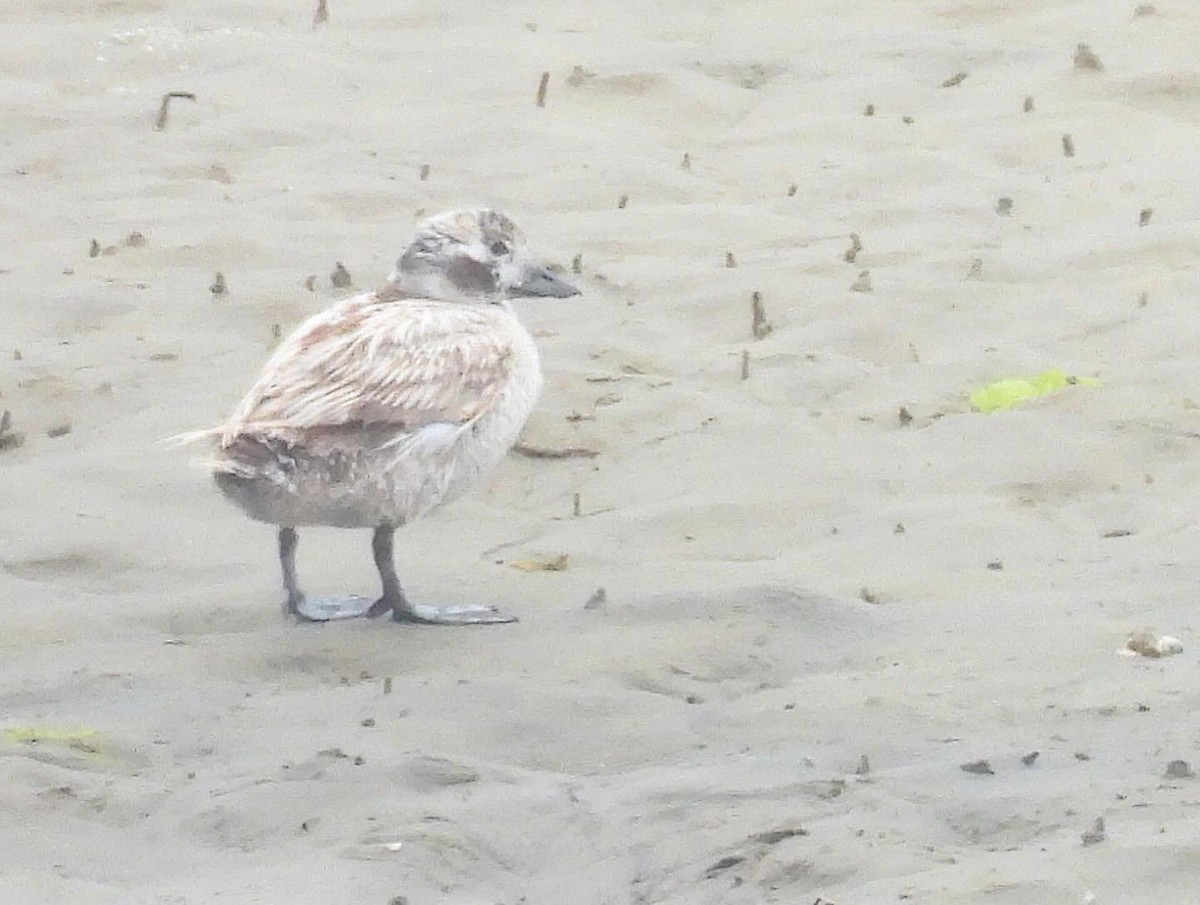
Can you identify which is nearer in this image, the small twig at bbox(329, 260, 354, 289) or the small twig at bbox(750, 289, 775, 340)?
the small twig at bbox(750, 289, 775, 340)

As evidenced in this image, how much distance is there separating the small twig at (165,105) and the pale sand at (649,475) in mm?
56

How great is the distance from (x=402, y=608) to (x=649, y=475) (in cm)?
113

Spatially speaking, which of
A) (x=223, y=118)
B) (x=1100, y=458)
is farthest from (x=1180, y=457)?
(x=223, y=118)

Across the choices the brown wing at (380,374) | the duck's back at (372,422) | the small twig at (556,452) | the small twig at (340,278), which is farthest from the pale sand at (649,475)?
the brown wing at (380,374)

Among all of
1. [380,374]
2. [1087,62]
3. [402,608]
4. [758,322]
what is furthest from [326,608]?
[1087,62]

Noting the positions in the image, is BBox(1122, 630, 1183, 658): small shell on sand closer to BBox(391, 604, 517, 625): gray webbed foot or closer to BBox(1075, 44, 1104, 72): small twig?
BBox(391, 604, 517, 625): gray webbed foot

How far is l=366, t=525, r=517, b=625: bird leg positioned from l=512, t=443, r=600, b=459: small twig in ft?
3.27

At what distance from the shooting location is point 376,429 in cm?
584

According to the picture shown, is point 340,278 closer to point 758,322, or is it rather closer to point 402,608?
point 758,322

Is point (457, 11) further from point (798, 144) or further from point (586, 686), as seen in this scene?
point (586, 686)

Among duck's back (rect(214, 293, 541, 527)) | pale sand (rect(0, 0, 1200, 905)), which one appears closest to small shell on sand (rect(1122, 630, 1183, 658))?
pale sand (rect(0, 0, 1200, 905))

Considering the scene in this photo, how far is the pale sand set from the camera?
4480mm

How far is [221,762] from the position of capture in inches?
195

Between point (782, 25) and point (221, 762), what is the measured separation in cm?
720
